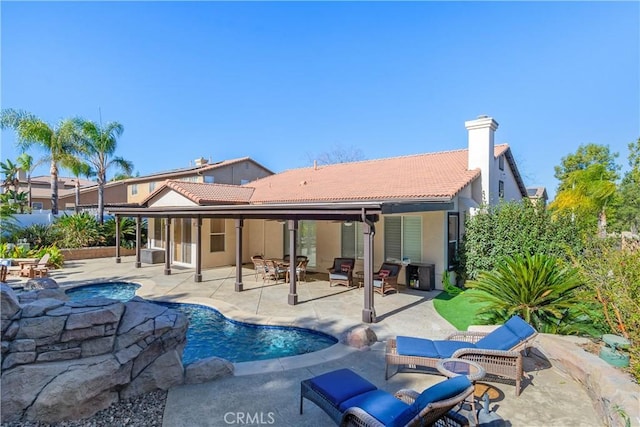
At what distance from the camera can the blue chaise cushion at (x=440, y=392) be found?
12.8 feet

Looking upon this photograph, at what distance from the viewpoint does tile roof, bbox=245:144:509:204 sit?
554 inches

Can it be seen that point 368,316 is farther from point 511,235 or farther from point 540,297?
point 511,235

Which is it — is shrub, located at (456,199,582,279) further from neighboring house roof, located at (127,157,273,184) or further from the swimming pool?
neighboring house roof, located at (127,157,273,184)

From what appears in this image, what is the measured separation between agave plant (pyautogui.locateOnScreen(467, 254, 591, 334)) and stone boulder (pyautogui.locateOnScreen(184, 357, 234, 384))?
643cm

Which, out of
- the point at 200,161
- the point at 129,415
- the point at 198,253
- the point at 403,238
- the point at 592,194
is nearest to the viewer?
the point at 129,415

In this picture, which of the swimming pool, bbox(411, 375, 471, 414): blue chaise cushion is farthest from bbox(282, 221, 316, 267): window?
bbox(411, 375, 471, 414): blue chaise cushion

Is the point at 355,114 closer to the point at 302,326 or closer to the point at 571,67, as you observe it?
the point at 571,67

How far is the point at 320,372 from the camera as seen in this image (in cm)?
661

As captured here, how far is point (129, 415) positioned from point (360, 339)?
4.76 meters

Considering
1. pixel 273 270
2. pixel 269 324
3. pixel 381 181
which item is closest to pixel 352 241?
pixel 381 181

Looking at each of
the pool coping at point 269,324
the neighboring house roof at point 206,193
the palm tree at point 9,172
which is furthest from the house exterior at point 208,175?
the pool coping at point 269,324

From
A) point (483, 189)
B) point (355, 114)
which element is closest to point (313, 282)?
point (483, 189)

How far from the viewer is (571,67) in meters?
14.6

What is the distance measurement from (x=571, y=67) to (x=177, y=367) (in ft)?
60.2
